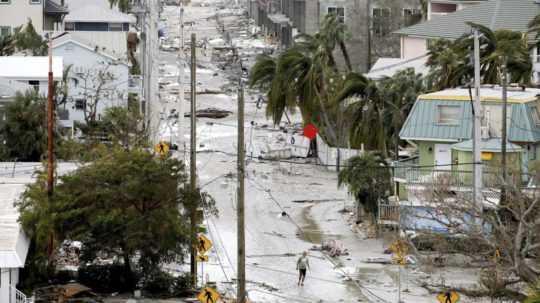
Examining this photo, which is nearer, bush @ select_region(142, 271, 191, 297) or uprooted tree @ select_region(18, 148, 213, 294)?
uprooted tree @ select_region(18, 148, 213, 294)

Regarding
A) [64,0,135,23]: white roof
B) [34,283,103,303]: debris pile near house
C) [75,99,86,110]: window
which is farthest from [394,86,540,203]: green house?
[64,0,135,23]: white roof

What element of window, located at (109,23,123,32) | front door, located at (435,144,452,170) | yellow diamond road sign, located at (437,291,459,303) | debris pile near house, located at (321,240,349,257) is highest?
window, located at (109,23,123,32)

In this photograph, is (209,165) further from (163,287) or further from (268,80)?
(163,287)

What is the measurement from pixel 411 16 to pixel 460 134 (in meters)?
48.9

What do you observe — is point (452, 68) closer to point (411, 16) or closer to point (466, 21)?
point (466, 21)

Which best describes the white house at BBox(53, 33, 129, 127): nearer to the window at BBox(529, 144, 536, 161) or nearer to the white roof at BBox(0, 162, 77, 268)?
the white roof at BBox(0, 162, 77, 268)

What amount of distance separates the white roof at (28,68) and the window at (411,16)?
34.7 m

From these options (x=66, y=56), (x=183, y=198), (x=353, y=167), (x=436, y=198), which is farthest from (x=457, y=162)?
(x=66, y=56)

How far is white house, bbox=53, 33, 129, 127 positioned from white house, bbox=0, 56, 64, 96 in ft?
6.07

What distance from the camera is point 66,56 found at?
73.6 m

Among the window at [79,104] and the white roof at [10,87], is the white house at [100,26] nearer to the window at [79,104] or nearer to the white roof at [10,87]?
the window at [79,104]

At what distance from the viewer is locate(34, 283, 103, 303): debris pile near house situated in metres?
37.3

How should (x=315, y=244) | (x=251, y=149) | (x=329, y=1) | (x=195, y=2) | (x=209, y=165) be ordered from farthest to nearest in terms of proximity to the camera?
(x=195, y=2)
(x=329, y=1)
(x=251, y=149)
(x=209, y=165)
(x=315, y=244)

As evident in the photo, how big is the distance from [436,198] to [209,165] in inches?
996
